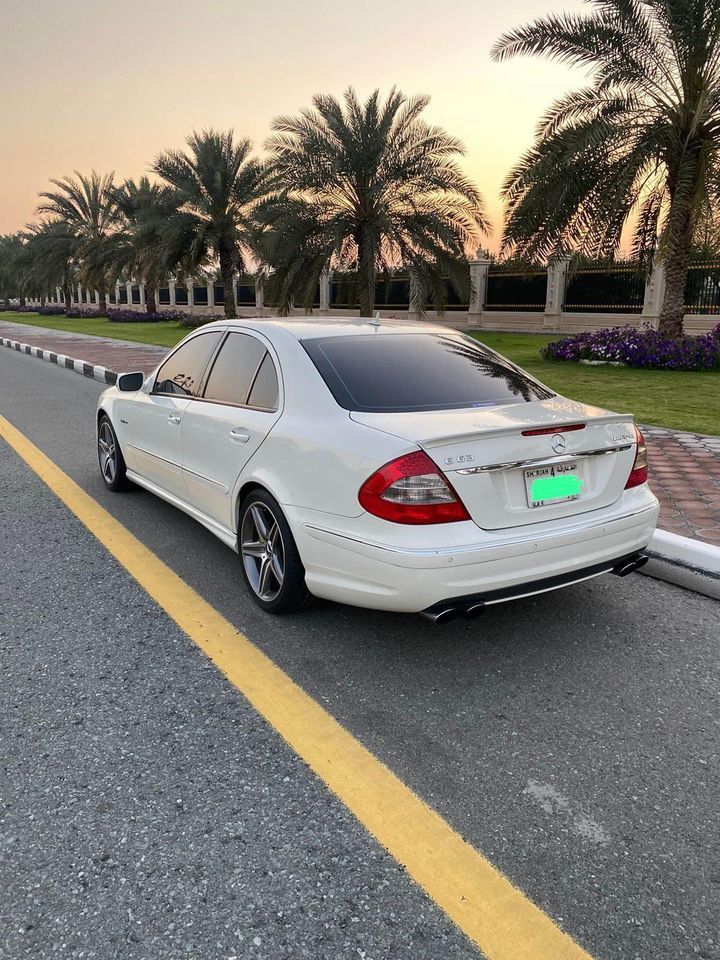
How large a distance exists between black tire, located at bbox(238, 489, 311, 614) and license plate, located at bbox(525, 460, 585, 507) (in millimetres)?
1067

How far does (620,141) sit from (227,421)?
13131 mm

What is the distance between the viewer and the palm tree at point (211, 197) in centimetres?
2666

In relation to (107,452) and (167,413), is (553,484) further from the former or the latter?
(107,452)

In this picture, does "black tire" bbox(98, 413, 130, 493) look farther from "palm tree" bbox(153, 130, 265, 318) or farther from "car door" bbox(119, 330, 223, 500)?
"palm tree" bbox(153, 130, 265, 318)

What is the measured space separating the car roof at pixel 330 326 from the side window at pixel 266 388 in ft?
0.69

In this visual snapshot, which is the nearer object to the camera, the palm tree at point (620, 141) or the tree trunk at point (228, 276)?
the palm tree at point (620, 141)

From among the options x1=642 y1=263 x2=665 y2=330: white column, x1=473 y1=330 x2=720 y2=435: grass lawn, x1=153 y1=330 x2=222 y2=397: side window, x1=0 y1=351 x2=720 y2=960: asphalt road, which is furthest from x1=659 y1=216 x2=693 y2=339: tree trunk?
x1=642 y1=263 x2=665 y2=330: white column

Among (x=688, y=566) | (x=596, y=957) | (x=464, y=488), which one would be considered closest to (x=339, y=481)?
(x=464, y=488)

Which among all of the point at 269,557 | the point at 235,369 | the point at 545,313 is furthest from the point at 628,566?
the point at 545,313

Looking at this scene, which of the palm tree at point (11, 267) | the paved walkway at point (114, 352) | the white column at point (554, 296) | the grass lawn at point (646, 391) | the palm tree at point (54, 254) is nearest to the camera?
the grass lawn at point (646, 391)

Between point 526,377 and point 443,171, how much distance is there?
16573 mm

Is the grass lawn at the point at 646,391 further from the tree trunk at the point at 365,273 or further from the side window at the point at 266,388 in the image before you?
the side window at the point at 266,388

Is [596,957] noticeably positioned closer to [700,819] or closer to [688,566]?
[700,819]

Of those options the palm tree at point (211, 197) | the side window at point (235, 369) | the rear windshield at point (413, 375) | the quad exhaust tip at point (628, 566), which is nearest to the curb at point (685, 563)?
the quad exhaust tip at point (628, 566)
